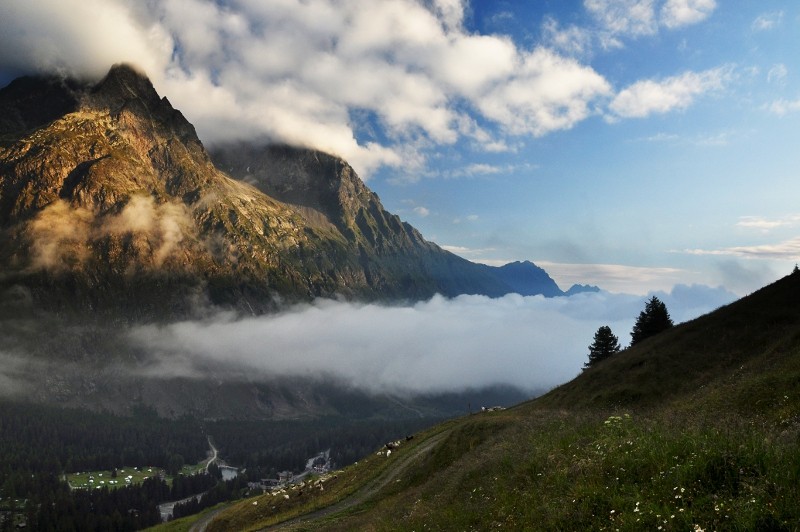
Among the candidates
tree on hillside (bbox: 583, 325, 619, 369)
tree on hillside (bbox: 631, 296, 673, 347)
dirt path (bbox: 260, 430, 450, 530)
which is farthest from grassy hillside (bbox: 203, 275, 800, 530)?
tree on hillside (bbox: 583, 325, 619, 369)

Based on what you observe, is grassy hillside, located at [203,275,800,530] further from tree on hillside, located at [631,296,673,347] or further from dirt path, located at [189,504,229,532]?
dirt path, located at [189,504,229,532]

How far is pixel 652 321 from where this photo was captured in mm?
89625

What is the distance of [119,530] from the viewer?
174 metres

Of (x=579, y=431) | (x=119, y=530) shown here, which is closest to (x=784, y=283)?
(x=579, y=431)

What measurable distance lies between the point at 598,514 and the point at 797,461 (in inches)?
221

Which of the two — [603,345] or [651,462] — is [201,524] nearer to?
[603,345]

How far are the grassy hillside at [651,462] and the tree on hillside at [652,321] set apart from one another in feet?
91.5

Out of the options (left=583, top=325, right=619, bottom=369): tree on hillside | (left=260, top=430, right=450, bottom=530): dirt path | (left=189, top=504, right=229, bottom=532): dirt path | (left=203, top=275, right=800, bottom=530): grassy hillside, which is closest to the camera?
(left=203, top=275, right=800, bottom=530): grassy hillside

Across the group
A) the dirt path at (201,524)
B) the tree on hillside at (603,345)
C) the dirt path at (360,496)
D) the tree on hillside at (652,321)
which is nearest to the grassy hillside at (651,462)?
the dirt path at (360,496)

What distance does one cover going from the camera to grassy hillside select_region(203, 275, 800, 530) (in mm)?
11328

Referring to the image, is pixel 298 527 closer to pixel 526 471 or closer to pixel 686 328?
pixel 526 471

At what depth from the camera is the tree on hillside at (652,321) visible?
8800 centimetres

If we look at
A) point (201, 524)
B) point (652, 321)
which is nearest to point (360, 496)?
point (201, 524)

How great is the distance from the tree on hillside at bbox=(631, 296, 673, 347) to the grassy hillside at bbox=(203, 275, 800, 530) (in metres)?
27.9
